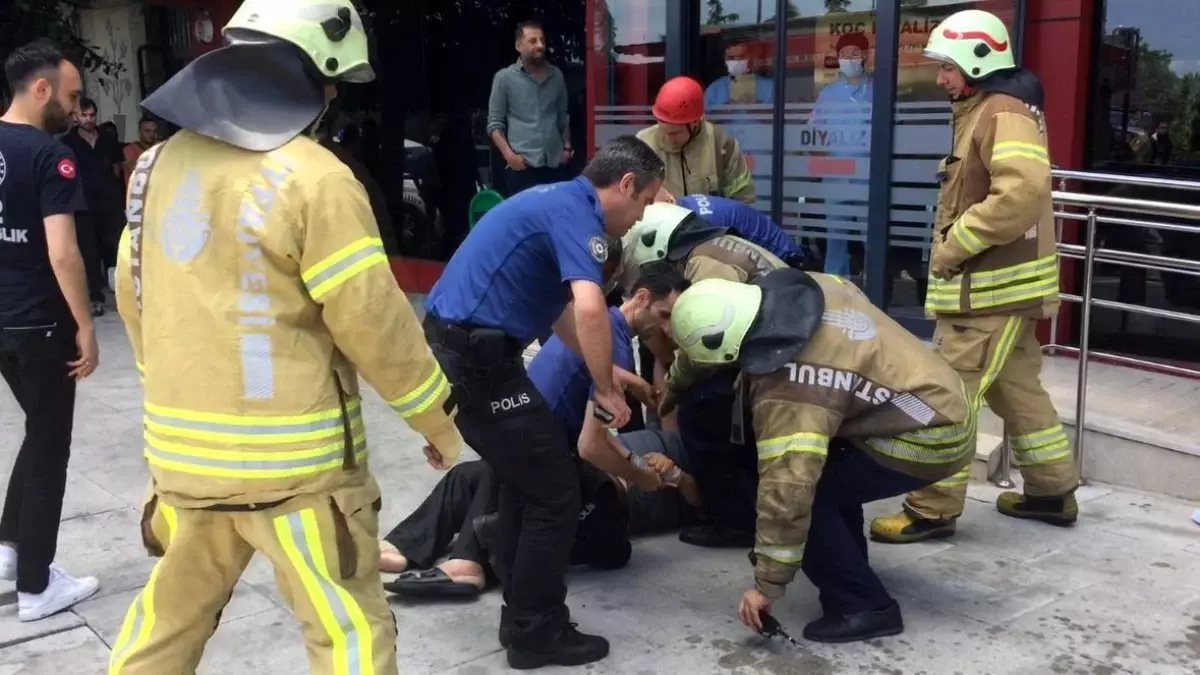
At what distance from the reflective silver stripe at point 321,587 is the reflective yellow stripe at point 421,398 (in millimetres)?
281

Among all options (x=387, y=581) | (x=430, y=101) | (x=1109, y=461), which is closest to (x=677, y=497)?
(x=387, y=581)

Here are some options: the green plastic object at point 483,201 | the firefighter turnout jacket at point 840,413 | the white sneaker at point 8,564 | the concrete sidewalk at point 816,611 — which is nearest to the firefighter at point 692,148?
the concrete sidewalk at point 816,611

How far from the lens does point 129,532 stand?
458 cm

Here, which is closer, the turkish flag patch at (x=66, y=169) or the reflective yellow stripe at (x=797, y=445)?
the reflective yellow stripe at (x=797, y=445)

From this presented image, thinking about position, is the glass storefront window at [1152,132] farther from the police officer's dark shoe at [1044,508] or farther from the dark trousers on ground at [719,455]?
the dark trousers on ground at [719,455]

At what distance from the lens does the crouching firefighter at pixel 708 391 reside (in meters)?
4.10

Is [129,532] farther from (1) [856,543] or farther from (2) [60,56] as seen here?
(1) [856,543]

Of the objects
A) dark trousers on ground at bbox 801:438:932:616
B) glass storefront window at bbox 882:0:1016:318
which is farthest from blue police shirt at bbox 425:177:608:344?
glass storefront window at bbox 882:0:1016:318

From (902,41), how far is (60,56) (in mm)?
4436

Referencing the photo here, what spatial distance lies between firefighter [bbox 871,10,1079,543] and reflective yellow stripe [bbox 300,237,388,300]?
8.42 feet

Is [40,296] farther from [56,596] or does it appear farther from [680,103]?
[680,103]

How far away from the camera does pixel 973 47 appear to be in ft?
13.8

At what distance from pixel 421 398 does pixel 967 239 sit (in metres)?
2.46

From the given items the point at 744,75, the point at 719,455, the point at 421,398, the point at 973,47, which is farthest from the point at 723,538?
the point at 744,75
